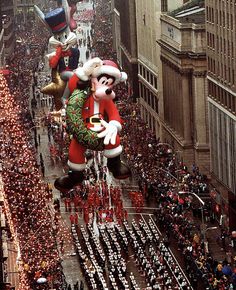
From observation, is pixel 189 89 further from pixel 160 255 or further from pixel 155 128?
pixel 160 255

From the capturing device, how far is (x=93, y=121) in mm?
38906

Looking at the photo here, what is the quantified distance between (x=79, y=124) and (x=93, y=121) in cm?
48

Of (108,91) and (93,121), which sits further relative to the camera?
(93,121)

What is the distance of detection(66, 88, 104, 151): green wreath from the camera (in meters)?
38.6

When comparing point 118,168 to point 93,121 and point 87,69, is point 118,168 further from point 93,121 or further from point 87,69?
point 87,69

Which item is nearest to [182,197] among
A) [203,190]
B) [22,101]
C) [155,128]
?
[203,190]

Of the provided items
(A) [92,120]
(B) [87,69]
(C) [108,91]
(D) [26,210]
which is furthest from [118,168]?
(D) [26,210]

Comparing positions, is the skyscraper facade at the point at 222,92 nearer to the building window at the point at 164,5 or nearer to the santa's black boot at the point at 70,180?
the building window at the point at 164,5

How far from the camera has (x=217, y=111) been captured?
116m

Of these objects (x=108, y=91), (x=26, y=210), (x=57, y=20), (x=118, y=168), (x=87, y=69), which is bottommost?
(x=26, y=210)

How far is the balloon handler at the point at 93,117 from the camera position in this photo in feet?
127

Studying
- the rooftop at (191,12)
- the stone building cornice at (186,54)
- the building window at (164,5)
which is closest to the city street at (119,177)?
the stone building cornice at (186,54)

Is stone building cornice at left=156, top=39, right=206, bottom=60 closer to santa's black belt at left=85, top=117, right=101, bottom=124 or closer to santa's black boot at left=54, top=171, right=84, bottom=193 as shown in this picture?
santa's black boot at left=54, top=171, right=84, bottom=193

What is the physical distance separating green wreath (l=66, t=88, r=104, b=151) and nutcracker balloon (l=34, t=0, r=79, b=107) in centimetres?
76
